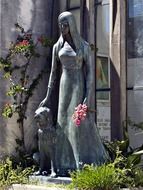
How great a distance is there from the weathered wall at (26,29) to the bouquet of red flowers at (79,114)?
3228 millimetres

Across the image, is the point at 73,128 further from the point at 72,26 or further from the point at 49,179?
the point at 72,26

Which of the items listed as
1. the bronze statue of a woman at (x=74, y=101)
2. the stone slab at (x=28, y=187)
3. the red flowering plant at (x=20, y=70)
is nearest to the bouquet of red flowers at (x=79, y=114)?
the bronze statue of a woman at (x=74, y=101)

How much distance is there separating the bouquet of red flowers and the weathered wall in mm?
3228

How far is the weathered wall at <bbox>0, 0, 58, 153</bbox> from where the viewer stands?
422 inches

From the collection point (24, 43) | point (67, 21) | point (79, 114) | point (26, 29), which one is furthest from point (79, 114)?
point (26, 29)

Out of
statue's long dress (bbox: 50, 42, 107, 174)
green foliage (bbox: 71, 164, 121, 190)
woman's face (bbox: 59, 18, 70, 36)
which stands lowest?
green foliage (bbox: 71, 164, 121, 190)

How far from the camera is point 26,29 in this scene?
36.6 feet

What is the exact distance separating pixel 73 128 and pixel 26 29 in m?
3.70

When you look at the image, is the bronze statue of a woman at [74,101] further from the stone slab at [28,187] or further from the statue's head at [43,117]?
the stone slab at [28,187]

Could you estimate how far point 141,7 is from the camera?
33.9 feet

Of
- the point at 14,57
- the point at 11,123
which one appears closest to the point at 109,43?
the point at 14,57

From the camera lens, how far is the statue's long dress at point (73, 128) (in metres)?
8.18

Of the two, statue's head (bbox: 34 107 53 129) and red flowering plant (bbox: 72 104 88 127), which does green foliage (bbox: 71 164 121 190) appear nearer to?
red flowering plant (bbox: 72 104 88 127)

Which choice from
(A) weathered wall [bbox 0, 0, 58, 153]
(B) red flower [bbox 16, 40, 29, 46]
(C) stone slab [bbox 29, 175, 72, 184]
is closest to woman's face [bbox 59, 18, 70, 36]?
(B) red flower [bbox 16, 40, 29, 46]
